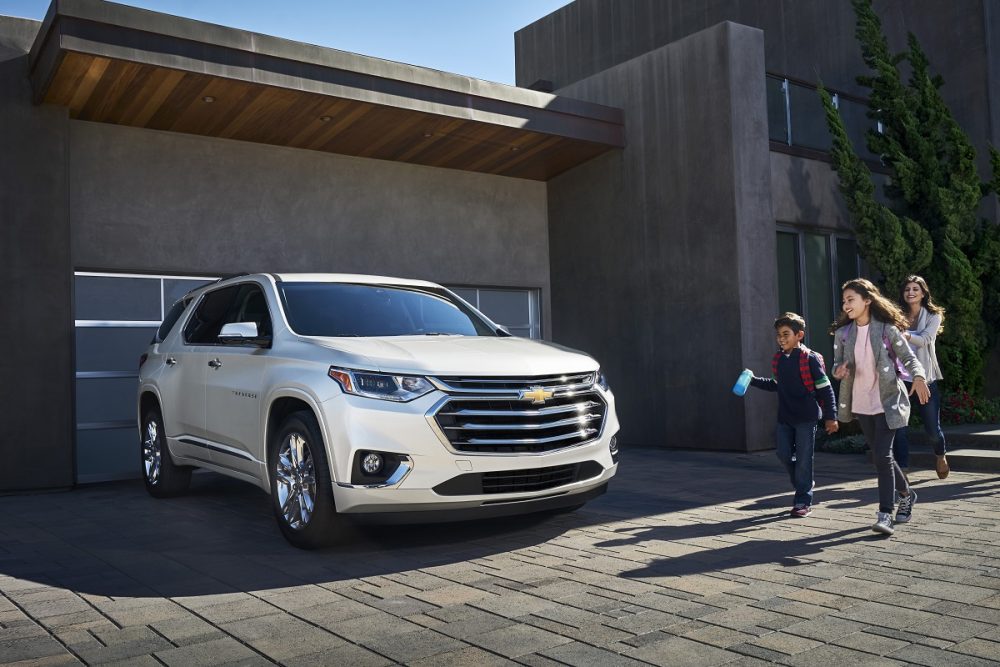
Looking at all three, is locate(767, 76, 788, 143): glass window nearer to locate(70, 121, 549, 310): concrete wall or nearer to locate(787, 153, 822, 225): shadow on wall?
locate(787, 153, 822, 225): shadow on wall

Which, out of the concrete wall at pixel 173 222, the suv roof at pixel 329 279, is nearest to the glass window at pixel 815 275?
the concrete wall at pixel 173 222

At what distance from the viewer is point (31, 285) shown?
32.3 ft

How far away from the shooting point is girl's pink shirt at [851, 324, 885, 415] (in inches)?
249

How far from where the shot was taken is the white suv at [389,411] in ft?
18.5

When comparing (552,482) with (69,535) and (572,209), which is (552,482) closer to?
(69,535)

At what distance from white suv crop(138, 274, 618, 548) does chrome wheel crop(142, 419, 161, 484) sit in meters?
1.58

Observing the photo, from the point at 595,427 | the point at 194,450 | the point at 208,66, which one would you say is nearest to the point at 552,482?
the point at 595,427

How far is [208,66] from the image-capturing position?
31.9ft

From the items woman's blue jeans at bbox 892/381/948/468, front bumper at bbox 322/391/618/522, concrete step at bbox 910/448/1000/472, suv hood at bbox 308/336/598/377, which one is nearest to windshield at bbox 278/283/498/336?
suv hood at bbox 308/336/598/377

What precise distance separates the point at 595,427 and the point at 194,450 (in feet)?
11.8

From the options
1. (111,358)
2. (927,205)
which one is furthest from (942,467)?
(111,358)

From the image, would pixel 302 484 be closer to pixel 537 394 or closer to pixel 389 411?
pixel 389 411

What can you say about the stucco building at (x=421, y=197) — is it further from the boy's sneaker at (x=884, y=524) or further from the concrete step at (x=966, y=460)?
the boy's sneaker at (x=884, y=524)

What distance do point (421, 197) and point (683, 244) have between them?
3886 mm
